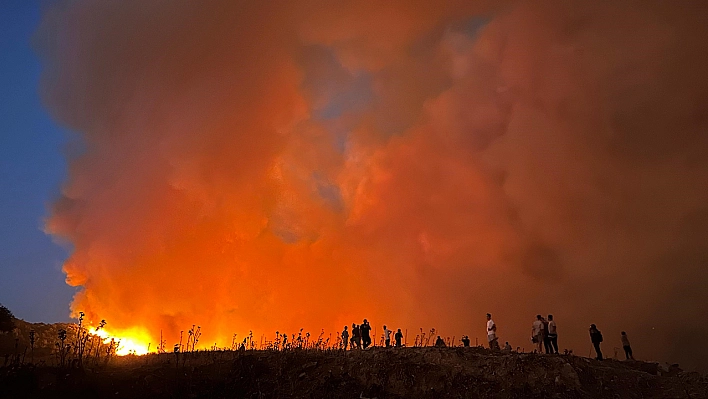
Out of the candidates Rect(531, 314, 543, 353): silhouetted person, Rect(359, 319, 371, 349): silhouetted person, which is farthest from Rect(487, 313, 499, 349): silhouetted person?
Rect(359, 319, 371, 349): silhouetted person

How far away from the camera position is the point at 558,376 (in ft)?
79.5

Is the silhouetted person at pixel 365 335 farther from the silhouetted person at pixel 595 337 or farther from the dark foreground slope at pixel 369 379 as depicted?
the silhouetted person at pixel 595 337

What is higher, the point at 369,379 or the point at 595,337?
the point at 595,337

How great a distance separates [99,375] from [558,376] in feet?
72.1

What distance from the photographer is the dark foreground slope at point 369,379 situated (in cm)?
2370

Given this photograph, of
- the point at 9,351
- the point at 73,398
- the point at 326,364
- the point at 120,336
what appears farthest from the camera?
the point at 120,336

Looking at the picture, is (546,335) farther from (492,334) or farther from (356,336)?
(356,336)

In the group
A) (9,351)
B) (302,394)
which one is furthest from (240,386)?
(9,351)

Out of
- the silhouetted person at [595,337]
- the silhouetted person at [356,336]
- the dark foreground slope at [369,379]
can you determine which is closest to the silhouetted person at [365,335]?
the silhouetted person at [356,336]

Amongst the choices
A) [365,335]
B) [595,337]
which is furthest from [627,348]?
[365,335]

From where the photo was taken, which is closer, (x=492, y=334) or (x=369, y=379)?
(x=369, y=379)

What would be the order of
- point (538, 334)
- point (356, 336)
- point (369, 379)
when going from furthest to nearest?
1. point (356, 336)
2. point (538, 334)
3. point (369, 379)

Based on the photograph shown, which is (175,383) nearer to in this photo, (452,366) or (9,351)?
(452,366)

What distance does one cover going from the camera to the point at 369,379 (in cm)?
2480
